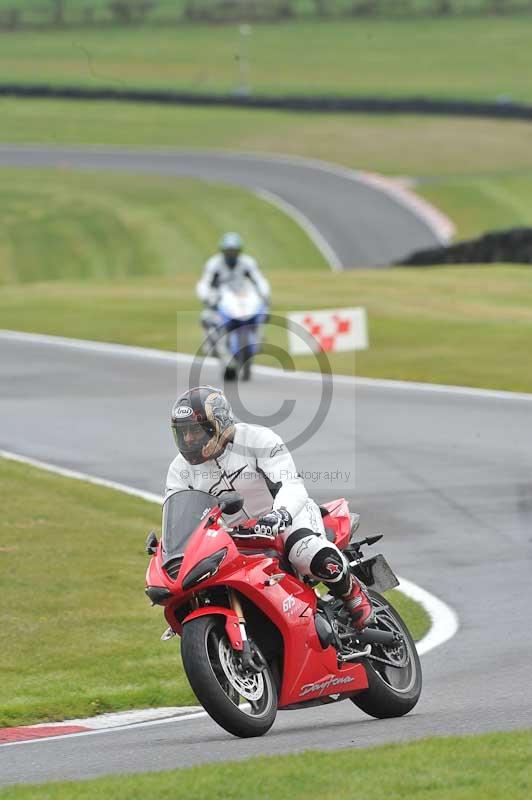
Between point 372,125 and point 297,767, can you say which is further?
point 372,125

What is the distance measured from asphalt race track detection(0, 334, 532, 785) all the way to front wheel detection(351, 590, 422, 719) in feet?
0.43

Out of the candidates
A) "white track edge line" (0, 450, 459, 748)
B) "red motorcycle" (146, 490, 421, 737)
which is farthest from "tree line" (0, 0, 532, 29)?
"red motorcycle" (146, 490, 421, 737)

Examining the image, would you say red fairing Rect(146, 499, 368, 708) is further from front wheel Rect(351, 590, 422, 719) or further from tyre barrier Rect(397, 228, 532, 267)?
tyre barrier Rect(397, 228, 532, 267)

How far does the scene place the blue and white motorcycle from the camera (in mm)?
21406

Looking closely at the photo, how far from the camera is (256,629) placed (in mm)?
7520

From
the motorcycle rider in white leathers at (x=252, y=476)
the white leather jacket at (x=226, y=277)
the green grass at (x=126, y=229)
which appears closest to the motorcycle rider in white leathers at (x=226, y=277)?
the white leather jacket at (x=226, y=277)

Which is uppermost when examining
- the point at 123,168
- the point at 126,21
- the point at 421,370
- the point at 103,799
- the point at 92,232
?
the point at 126,21

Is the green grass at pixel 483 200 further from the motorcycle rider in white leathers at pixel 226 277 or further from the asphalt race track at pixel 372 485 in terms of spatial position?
the motorcycle rider in white leathers at pixel 226 277

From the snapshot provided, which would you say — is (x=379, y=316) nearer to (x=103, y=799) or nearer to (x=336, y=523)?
(x=336, y=523)

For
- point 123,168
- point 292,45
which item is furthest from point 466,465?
point 292,45

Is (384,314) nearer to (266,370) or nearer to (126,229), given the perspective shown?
(266,370)

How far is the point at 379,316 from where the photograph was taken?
28.2 m

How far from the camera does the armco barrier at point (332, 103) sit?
6068 cm

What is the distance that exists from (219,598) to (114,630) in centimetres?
323
